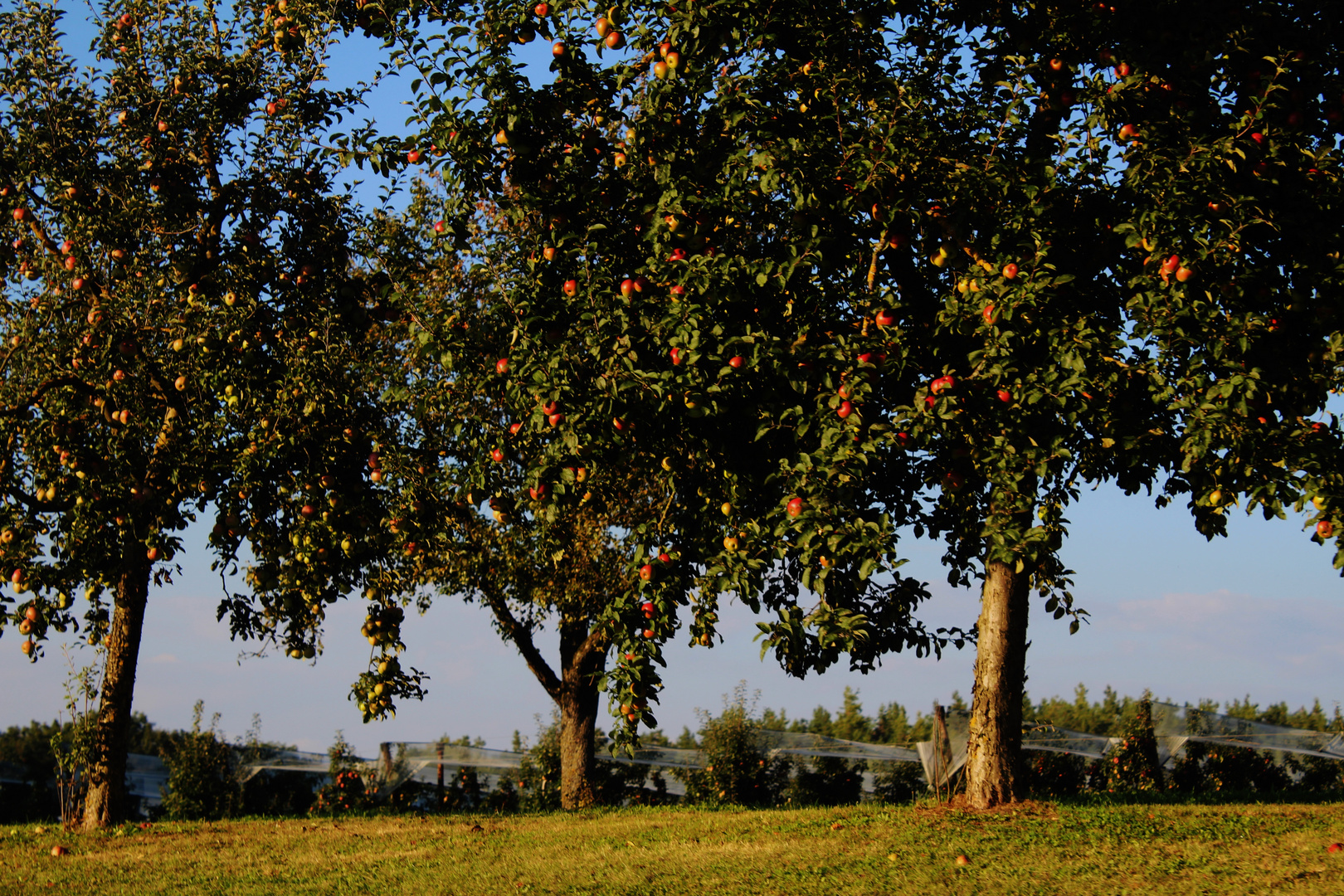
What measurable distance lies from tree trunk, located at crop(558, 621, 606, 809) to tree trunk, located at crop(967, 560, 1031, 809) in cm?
799

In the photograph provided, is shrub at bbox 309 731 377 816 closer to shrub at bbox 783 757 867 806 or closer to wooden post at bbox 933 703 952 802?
shrub at bbox 783 757 867 806

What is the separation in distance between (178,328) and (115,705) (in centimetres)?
564

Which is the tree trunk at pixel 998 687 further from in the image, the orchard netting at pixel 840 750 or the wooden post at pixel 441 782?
the wooden post at pixel 441 782

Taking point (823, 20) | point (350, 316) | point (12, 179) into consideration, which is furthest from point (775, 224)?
point (12, 179)

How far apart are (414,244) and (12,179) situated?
4593 mm

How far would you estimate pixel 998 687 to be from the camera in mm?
10750

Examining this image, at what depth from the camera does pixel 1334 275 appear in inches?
338

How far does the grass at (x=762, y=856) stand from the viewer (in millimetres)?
8523

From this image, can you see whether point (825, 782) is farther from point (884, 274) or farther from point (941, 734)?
point (884, 274)

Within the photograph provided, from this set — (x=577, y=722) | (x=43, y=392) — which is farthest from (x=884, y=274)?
(x=577, y=722)

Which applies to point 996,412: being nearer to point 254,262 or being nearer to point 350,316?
point 350,316

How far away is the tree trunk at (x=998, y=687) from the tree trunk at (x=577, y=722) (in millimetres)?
7993

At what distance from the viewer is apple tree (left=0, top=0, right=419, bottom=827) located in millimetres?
11703

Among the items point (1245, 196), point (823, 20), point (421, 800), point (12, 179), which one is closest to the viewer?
point (1245, 196)
